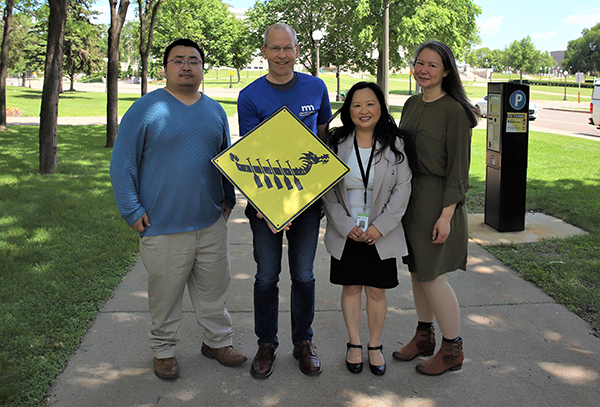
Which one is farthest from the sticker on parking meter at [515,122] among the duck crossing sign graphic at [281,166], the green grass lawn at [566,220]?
the duck crossing sign graphic at [281,166]

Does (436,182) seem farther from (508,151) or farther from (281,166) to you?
(508,151)

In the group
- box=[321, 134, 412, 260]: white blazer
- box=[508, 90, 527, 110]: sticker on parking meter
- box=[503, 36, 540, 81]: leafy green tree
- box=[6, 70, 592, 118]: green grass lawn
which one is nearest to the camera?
box=[321, 134, 412, 260]: white blazer

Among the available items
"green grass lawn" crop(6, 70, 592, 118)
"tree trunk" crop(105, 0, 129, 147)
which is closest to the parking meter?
"green grass lawn" crop(6, 70, 592, 118)

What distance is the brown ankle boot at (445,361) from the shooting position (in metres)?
3.24

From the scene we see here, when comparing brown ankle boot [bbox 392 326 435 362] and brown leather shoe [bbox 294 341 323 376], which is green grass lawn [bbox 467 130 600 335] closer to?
brown ankle boot [bbox 392 326 435 362]

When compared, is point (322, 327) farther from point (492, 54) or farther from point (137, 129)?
point (492, 54)

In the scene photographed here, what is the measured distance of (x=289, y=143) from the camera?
9.98 feet

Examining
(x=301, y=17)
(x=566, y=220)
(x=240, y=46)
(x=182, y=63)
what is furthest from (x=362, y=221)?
(x=240, y=46)

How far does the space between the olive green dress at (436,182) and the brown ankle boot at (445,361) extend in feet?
1.55

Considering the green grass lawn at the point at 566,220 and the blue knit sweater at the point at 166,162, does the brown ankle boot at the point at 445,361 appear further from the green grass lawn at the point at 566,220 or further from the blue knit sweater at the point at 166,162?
the blue knit sweater at the point at 166,162

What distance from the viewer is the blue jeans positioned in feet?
10.4

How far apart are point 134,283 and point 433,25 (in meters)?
Result: 27.8

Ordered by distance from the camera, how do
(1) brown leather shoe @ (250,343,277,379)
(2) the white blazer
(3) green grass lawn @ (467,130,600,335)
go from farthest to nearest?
1. (3) green grass lawn @ (467,130,600,335)
2. (1) brown leather shoe @ (250,343,277,379)
3. (2) the white blazer

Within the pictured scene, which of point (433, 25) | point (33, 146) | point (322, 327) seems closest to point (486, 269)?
point (322, 327)
